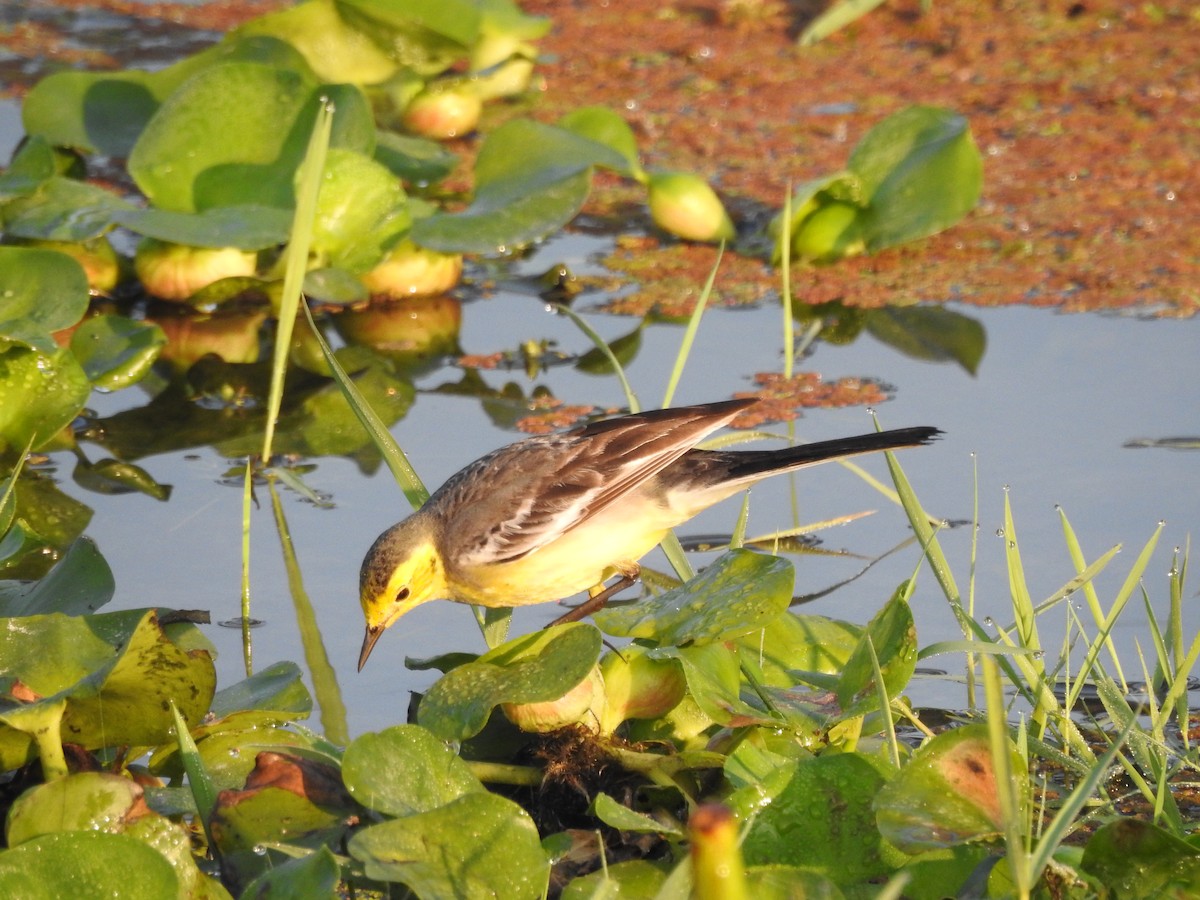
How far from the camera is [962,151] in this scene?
22.8 ft

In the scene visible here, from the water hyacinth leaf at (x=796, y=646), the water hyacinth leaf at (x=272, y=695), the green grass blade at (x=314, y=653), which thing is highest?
the water hyacinth leaf at (x=272, y=695)

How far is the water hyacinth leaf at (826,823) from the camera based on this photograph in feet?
Answer: 10.5

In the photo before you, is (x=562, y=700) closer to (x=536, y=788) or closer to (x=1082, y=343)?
(x=536, y=788)

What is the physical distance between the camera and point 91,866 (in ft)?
9.23

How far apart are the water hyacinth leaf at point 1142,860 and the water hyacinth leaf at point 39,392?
3.68m

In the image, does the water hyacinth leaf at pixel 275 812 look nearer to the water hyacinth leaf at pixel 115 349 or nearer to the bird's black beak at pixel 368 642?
the bird's black beak at pixel 368 642

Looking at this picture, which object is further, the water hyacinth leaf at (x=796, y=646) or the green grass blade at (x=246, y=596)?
the green grass blade at (x=246, y=596)

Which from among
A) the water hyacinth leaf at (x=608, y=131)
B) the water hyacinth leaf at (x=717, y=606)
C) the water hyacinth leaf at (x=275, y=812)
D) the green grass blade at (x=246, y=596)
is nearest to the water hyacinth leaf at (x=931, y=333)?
the water hyacinth leaf at (x=608, y=131)

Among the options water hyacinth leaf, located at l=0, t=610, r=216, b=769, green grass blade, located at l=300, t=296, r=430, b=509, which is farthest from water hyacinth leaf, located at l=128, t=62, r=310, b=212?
water hyacinth leaf, located at l=0, t=610, r=216, b=769

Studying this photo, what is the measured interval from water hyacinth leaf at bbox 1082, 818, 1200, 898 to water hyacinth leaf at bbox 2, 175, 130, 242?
4711 millimetres

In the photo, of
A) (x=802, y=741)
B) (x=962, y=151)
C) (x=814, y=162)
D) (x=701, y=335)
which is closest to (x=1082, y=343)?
(x=962, y=151)

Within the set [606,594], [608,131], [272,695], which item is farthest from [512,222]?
[272,695]

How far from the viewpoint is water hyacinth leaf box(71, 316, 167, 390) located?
19.8 ft

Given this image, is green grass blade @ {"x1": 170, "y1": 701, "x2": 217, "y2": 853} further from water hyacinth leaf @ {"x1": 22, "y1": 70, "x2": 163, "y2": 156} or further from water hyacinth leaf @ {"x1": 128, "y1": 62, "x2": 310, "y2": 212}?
water hyacinth leaf @ {"x1": 22, "y1": 70, "x2": 163, "y2": 156}
